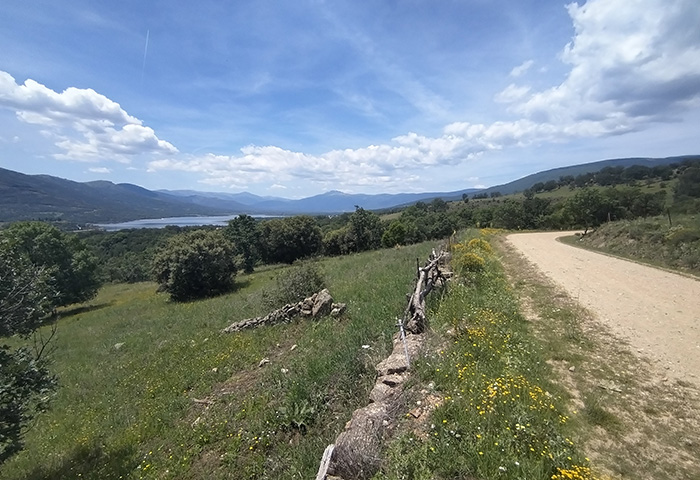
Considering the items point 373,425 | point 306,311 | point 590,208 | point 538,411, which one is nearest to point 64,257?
point 306,311

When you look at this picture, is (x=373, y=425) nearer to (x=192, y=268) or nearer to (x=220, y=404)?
(x=220, y=404)

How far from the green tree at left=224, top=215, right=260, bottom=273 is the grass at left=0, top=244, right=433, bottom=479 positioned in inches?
1557

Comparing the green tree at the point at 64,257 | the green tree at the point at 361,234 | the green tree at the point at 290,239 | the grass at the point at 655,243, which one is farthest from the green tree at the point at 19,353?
the green tree at the point at 361,234

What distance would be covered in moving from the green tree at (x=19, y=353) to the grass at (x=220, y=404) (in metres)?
0.72

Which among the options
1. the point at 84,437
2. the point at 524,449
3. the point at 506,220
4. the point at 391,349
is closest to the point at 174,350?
the point at 84,437

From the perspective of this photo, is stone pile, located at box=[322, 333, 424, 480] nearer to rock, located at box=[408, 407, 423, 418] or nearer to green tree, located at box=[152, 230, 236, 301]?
rock, located at box=[408, 407, 423, 418]

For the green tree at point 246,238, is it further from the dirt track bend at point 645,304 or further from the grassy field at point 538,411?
the grassy field at point 538,411

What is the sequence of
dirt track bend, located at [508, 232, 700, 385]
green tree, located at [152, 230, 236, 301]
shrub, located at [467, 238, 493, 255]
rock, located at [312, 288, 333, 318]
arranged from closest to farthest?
dirt track bend, located at [508, 232, 700, 385], rock, located at [312, 288, 333, 318], shrub, located at [467, 238, 493, 255], green tree, located at [152, 230, 236, 301]

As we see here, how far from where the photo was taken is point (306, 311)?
12.0 meters

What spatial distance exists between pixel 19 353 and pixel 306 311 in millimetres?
7490

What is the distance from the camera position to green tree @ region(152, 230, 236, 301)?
32000 millimetres

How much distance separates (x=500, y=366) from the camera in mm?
6074

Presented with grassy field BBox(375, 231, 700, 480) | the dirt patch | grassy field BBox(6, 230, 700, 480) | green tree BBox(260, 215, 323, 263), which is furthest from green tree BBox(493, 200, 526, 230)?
grassy field BBox(375, 231, 700, 480)

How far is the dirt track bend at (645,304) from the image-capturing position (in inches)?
291
